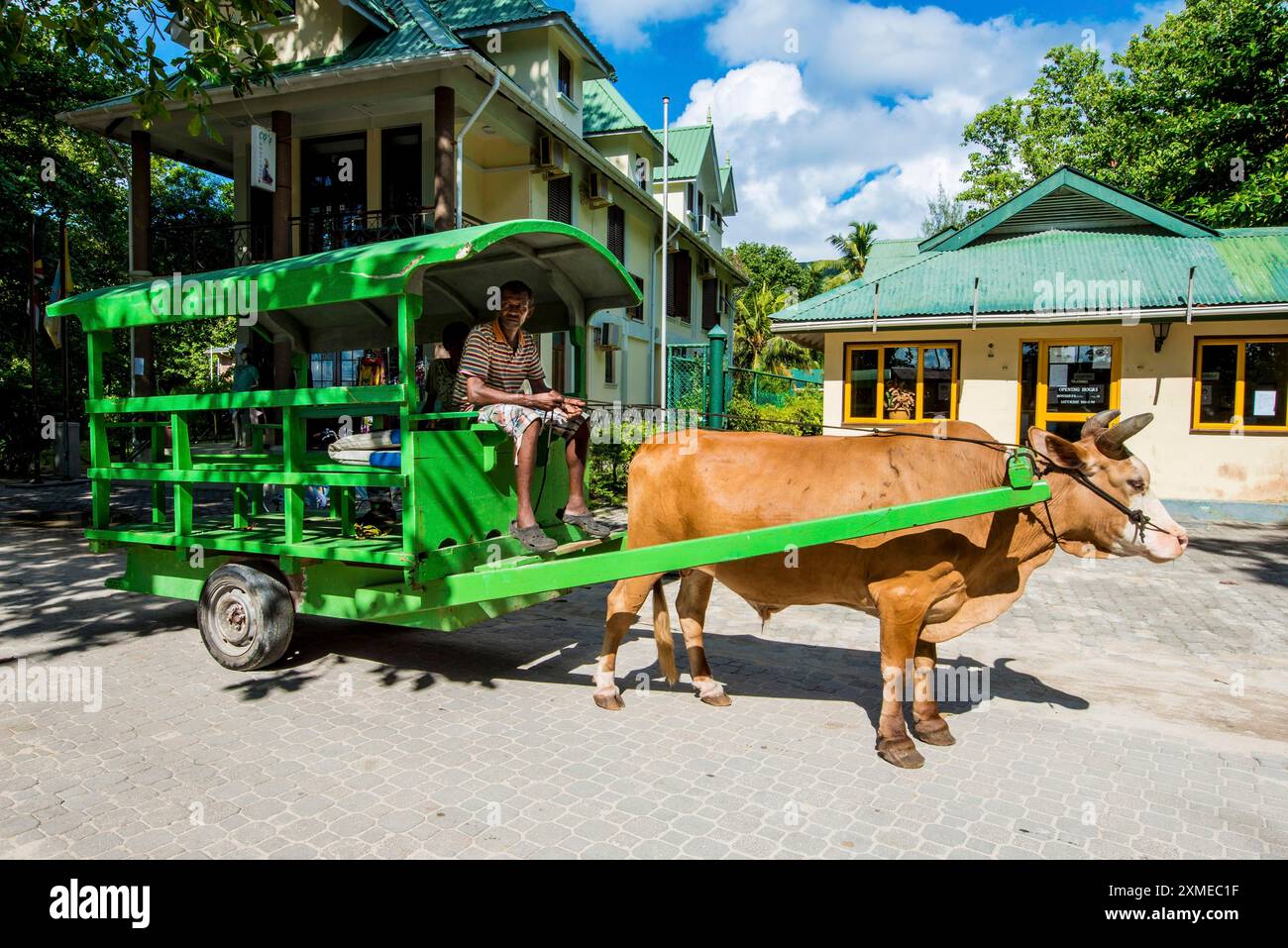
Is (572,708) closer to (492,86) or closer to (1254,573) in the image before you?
(1254,573)

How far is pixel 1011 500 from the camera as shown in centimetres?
364

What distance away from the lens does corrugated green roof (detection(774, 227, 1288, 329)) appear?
12391 mm

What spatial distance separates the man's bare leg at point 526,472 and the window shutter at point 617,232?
1532 centimetres

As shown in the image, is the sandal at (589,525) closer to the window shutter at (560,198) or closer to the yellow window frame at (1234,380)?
the yellow window frame at (1234,380)

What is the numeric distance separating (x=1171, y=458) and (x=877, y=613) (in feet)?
38.4

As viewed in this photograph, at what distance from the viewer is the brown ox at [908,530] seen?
3.90 meters

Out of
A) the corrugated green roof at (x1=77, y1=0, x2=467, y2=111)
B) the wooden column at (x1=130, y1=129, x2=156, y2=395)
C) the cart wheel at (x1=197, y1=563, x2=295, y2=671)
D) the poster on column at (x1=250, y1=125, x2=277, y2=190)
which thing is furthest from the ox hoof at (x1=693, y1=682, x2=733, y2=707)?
the wooden column at (x1=130, y1=129, x2=156, y2=395)

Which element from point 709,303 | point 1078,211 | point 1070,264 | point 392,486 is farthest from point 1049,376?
point 709,303

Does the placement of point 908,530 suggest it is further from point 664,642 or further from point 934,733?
point 664,642

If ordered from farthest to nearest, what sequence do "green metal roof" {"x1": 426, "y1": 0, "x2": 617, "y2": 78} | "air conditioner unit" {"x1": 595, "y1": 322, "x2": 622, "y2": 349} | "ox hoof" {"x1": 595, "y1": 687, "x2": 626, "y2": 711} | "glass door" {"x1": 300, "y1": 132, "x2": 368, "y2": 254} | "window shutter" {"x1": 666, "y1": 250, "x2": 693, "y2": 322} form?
"window shutter" {"x1": 666, "y1": 250, "x2": 693, "y2": 322} → "air conditioner unit" {"x1": 595, "y1": 322, "x2": 622, "y2": 349} → "green metal roof" {"x1": 426, "y1": 0, "x2": 617, "y2": 78} → "glass door" {"x1": 300, "y1": 132, "x2": 368, "y2": 254} → "ox hoof" {"x1": 595, "y1": 687, "x2": 626, "y2": 711}

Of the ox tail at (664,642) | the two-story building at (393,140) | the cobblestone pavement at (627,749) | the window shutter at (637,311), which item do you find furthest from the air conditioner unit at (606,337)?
the ox tail at (664,642)

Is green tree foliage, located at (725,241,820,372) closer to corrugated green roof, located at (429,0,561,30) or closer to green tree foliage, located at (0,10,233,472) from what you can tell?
corrugated green roof, located at (429,0,561,30)

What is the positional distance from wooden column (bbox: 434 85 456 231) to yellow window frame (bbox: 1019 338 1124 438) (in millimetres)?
9784
